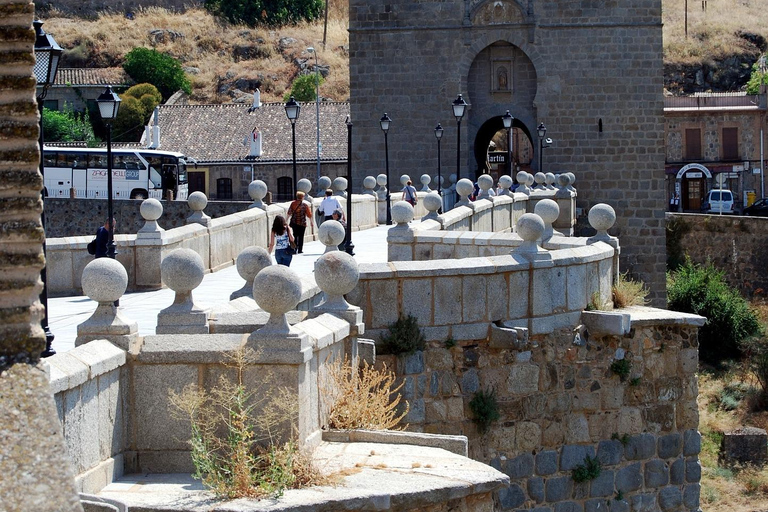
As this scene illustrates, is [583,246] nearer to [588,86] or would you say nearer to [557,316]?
[557,316]

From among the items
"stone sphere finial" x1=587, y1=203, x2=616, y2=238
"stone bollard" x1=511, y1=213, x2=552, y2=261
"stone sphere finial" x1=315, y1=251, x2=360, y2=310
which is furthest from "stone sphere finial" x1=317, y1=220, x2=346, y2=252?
"stone sphere finial" x1=587, y1=203, x2=616, y2=238

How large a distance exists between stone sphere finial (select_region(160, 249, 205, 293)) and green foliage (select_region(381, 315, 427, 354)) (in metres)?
2.33

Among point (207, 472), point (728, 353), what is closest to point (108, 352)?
point (207, 472)

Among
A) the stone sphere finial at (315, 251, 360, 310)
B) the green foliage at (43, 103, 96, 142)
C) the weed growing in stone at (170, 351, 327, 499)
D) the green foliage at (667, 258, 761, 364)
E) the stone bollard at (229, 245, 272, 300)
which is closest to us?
the weed growing in stone at (170, 351, 327, 499)

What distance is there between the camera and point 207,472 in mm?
7293

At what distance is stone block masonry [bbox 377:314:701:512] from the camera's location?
11.0 metres

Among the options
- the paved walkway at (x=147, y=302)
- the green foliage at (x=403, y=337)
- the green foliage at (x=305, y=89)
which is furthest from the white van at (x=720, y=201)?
the green foliage at (x=403, y=337)

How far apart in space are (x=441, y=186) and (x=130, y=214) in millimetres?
8766

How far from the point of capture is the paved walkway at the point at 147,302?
40.5ft

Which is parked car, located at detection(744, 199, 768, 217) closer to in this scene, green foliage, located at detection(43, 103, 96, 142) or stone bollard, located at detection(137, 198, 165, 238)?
green foliage, located at detection(43, 103, 96, 142)

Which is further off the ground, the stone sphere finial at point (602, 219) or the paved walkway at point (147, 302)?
the stone sphere finial at point (602, 219)

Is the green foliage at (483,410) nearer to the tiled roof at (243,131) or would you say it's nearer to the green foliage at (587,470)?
the green foliage at (587,470)

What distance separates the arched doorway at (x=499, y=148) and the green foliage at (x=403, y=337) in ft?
78.5

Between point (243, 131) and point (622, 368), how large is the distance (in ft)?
145
